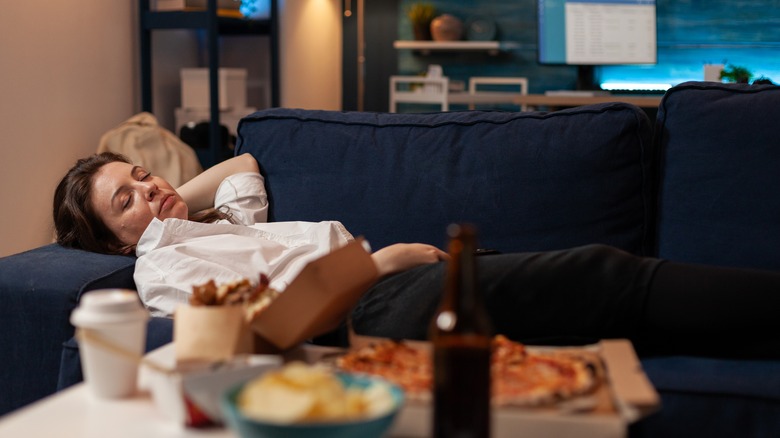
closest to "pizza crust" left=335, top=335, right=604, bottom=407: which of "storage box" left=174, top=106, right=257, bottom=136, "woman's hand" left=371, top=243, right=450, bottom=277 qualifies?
"woman's hand" left=371, top=243, right=450, bottom=277

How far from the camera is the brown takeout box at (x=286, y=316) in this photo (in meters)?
→ 1.14

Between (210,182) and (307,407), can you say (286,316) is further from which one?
(210,182)

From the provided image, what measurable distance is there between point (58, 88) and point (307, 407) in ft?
8.99

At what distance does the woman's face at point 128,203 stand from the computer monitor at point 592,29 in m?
3.62

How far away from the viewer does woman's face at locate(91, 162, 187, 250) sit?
6.75 feet

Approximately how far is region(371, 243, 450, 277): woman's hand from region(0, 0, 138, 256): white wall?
1693mm

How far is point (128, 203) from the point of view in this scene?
81.8 inches

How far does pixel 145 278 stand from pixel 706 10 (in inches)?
213

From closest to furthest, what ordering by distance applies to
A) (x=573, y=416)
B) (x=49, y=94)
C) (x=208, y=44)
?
(x=573, y=416) → (x=49, y=94) → (x=208, y=44)

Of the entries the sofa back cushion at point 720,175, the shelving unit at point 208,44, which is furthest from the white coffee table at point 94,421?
the shelving unit at point 208,44

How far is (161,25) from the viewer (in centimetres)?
380

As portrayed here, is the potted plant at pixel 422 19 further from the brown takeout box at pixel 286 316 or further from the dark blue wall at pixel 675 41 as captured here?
the brown takeout box at pixel 286 316

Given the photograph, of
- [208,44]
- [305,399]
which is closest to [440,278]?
[305,399]

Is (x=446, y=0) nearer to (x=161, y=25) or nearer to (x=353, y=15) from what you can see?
(x=353, y=15)
